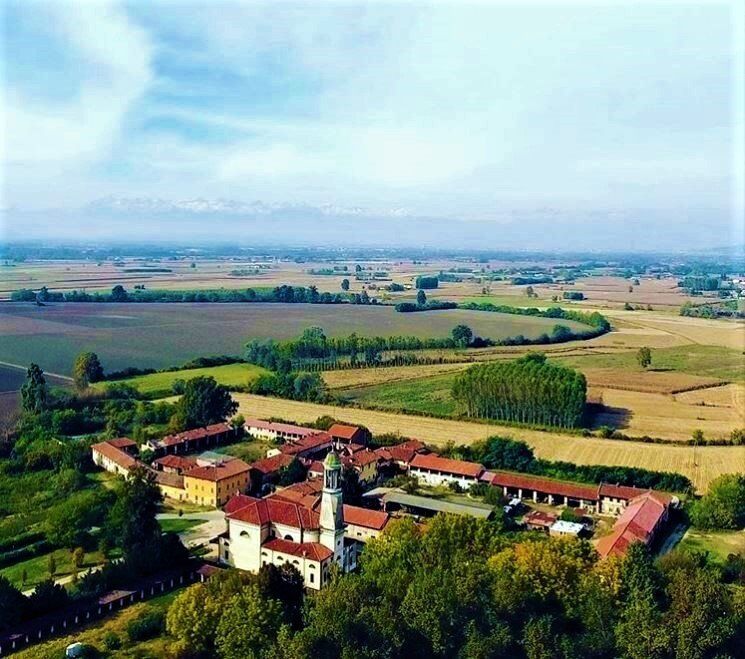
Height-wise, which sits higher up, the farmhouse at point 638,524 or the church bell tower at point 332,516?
the church bell tower at point 332,516

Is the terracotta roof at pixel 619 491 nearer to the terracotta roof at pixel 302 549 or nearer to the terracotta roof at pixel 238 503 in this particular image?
the terracotta roof at pixel 302 549

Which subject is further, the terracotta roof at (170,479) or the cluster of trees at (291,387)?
the cluster of trees at (291,387)

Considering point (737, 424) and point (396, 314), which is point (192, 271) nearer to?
point (396, 314)

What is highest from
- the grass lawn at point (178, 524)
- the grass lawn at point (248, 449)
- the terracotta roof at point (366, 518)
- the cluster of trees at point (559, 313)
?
the cluster of trees at point (559, 313)

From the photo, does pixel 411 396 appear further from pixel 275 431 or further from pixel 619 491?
pixel 619 491

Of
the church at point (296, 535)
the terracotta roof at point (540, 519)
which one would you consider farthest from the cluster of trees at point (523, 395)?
the church at point (296, 535)

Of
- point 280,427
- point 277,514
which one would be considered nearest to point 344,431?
point 280,427

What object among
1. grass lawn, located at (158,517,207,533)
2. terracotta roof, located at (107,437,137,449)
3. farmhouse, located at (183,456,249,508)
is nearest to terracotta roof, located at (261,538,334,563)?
grass lawn, located at (158,517,207,533)
